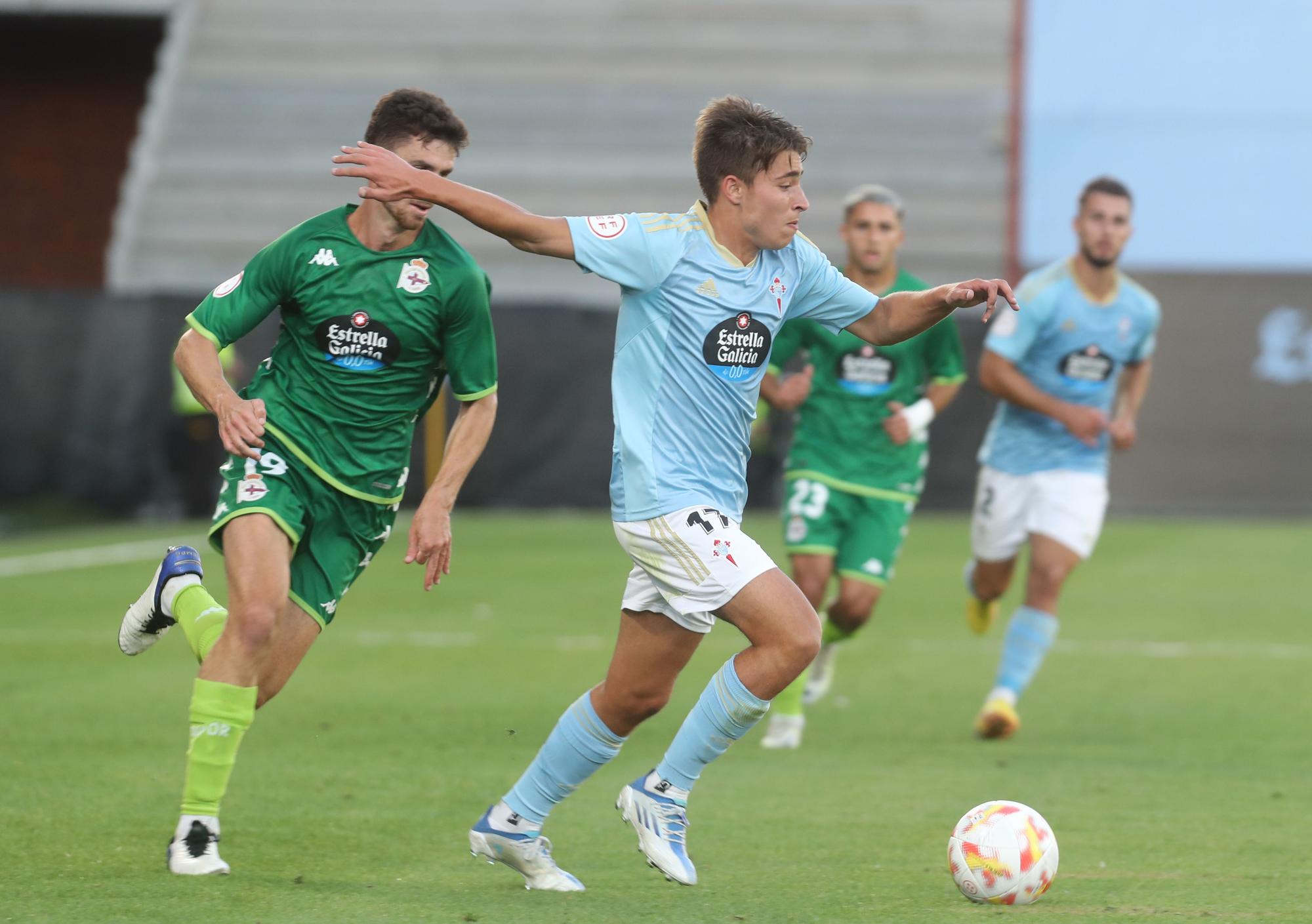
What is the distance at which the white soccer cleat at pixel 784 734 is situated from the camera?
25.4 ft

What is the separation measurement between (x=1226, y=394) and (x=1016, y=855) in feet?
54.3

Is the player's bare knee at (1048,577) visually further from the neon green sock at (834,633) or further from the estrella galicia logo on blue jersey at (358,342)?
the estrella galicia logo on blue jersey at (358,342)

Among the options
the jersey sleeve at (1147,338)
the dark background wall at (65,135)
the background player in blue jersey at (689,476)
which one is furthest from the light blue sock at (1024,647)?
the dark background wall at (65,135)

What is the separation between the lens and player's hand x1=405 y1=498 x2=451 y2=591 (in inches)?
204

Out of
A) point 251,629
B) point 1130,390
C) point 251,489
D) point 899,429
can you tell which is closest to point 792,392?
point 899,429

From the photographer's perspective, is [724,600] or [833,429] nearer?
[724,600]

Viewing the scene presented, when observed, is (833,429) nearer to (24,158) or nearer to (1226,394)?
(1226,394)

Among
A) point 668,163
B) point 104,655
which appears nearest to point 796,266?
point 104,655

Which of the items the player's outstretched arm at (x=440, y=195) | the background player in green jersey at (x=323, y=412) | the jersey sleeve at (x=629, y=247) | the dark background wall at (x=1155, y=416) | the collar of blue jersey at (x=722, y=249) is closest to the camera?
the player's outstretched arm at (x=440, y=195)

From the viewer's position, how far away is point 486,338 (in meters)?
5.64

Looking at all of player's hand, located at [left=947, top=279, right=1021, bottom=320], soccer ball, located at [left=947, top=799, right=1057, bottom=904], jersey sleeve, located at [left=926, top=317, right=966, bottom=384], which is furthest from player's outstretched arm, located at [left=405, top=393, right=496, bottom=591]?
jersey sleeve, located at [left=926, top=317, right=966, bottom=384]

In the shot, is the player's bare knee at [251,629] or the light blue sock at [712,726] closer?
the light blue sock at [712,726]

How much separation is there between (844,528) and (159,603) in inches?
134

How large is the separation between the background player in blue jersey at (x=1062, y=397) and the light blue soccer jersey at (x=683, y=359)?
10.7 feet
